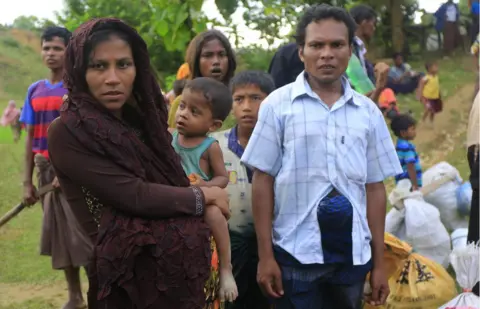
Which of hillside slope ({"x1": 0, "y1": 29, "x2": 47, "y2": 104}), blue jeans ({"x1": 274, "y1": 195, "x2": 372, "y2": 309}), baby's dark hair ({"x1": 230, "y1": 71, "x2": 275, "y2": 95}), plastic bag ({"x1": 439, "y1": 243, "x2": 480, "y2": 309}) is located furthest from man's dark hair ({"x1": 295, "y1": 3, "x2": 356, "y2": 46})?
hillside slope ({"x1": 0, "y1": 29, "x2": 47, "y2": 104})

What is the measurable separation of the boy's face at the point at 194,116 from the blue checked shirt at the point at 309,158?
27 centimetres

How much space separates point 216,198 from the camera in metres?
2.05

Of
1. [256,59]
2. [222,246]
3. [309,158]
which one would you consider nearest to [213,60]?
[309,158]

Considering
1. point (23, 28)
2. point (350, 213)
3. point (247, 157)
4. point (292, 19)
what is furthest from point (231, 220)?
point (23, 28)

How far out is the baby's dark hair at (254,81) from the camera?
293 cm

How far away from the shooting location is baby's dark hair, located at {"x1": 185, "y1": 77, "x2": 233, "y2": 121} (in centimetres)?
273

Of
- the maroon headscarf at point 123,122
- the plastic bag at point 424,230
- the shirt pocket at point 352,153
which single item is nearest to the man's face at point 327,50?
the shirt pocket at point 352,153

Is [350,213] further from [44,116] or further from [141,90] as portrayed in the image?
[44,116]

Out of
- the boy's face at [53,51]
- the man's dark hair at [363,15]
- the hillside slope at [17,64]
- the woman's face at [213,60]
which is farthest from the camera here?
the hillside slope at [17,64]

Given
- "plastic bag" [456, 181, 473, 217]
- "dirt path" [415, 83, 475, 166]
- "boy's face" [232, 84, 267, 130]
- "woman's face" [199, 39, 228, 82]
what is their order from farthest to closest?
"dirt path" [415, 83, 475, 166], "plastic bag" [456, 181, 473, 217], "woman's face" [199, 39, 228, 82], "boy's face" [232, 84, 267, 130]

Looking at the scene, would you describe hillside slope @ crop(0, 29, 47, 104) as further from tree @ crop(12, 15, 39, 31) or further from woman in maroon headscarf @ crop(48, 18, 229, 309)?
woman in maroon headscarf @ crop(48, 18, 229, 309)

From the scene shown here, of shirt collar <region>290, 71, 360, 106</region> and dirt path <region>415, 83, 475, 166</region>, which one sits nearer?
shirt collar <region>290, 71, 360, 106</region>

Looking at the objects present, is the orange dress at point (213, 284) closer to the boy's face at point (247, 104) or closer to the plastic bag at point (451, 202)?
the boy's face at point (247, 104)

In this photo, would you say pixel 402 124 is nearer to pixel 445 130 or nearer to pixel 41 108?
pixel 41 108
